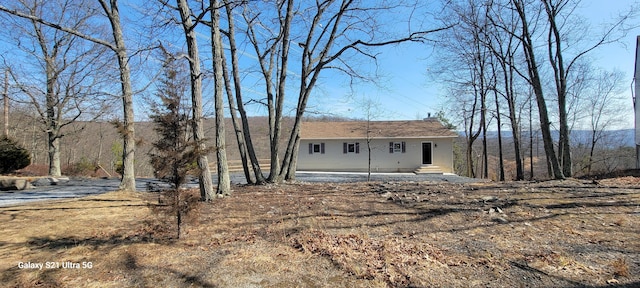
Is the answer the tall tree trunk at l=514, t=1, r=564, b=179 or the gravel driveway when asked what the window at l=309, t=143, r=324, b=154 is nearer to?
the gravel driveway

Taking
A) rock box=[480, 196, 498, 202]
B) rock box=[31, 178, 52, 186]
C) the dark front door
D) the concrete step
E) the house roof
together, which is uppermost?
the house roof

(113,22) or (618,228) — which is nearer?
(618,228)

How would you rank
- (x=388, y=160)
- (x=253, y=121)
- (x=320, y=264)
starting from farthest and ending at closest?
1. (x=253, y=121)
2. (x=388, y=160)
3. (x=320, y=264)

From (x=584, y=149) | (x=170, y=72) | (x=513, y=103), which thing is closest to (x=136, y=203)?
(x=170, y=72)

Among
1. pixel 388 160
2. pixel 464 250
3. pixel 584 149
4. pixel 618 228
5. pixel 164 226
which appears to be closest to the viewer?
pixel 464 250

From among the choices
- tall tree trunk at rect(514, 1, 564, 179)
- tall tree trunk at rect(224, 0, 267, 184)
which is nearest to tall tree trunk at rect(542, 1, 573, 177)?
tall tree trunk at rect(514, 1, 564, 179)

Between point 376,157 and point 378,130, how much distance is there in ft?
6.70

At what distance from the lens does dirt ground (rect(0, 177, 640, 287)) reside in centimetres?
296

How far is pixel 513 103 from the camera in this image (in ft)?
63.0

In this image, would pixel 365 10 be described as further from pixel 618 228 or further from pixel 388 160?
pixel 388 160

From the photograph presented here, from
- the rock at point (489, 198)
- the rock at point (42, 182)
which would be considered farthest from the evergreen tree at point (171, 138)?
the rock at point (42, 182)

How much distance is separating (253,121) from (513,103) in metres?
24.2

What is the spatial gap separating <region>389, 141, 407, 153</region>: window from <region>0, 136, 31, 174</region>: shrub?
20.1 m

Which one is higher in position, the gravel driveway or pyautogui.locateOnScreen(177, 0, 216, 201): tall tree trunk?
pyautogui.locateOnScreen(177, 0, 216, 201): tall tree trunk
